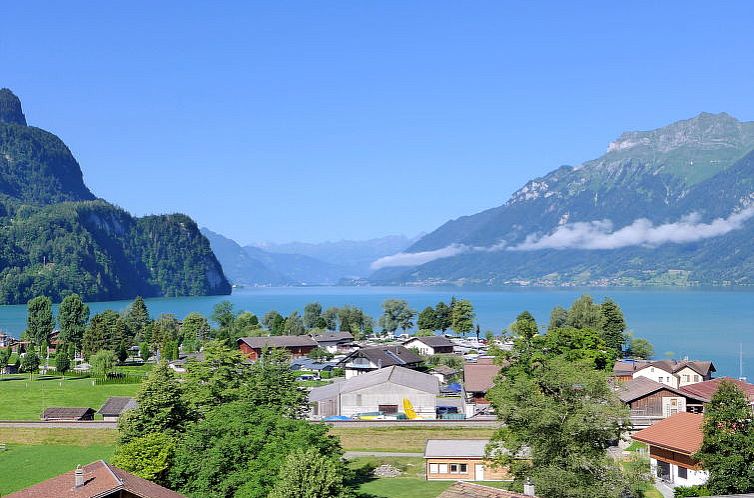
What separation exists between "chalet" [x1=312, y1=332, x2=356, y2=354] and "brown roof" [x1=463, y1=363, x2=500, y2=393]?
135 ft

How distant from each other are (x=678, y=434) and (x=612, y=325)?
173ft

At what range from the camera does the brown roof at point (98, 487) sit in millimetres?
23859

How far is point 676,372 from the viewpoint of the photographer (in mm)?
69062

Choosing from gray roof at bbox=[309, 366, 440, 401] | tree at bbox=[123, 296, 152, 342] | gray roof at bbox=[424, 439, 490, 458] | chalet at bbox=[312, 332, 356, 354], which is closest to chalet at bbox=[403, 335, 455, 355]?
chalet at bbox=[312, 332, 356, 354]

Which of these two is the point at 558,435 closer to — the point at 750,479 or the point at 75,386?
the point at 750,479

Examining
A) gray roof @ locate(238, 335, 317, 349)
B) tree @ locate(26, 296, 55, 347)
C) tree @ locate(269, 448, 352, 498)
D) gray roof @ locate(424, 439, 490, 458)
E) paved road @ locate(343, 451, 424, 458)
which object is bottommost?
paved road @ locate(343, 451, 424, 458)

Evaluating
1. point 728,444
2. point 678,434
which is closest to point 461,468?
point 678,434

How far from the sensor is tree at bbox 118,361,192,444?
116 feet

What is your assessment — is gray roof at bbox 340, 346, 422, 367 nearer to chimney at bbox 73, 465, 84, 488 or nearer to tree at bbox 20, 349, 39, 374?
tree at bbox 20, 349, 39, 374

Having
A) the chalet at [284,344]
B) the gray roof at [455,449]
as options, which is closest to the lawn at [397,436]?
the gray roof at [455,449]

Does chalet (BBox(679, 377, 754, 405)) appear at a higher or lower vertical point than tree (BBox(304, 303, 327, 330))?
lower

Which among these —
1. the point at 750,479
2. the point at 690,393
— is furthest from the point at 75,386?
the point at 750,479

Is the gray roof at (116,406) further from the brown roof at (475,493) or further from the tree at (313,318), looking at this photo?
the tree at (313,318)

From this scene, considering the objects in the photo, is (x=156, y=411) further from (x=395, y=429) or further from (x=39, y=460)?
(x=395, y=429)
